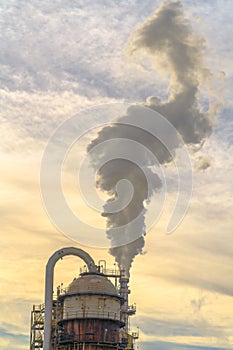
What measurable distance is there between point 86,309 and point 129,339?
969 cm

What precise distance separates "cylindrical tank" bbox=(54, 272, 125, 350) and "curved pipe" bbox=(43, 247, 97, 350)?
1040 mm

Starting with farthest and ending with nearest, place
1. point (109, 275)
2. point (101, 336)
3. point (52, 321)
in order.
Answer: point (109, 275) → point (52, 321) → point (101, 336)

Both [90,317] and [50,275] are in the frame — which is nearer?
[90,317]

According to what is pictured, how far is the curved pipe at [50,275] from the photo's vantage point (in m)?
67.5

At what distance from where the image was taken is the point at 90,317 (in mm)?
65000

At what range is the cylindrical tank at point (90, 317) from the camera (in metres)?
64.7

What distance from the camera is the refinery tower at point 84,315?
2554 inches

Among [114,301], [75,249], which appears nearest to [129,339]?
[114,301]

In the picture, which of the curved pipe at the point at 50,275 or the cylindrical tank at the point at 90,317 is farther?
the curved pipe at the point at 50,275

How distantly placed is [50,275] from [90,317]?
7873 mm

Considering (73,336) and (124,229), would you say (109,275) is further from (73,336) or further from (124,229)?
(73,336)

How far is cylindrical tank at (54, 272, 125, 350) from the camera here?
64688 mm

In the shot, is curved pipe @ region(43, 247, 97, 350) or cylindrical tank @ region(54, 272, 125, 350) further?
curved pipe @ region(43, 247, 97, 350)

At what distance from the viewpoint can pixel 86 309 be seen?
6562cm
